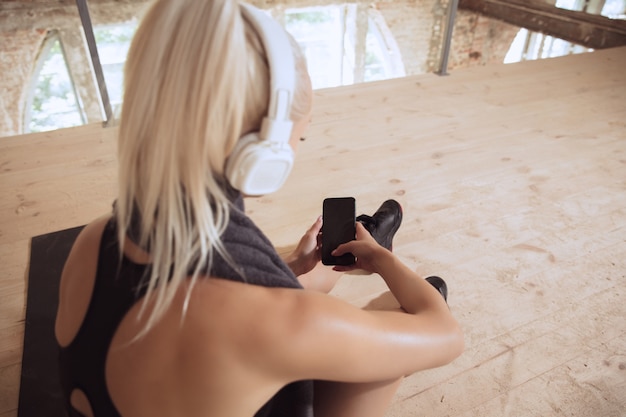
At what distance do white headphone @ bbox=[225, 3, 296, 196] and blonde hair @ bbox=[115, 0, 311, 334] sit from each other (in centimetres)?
1

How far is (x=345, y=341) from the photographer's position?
0.57 m

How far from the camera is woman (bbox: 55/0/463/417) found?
498 mm

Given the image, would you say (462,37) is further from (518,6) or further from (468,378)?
(468,378)

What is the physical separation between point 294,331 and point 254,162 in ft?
0.64

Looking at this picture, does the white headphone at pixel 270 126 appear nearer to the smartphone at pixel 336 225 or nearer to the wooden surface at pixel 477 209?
the smartphone at pixel 336 225

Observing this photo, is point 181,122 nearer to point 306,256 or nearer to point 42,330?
point 306,256

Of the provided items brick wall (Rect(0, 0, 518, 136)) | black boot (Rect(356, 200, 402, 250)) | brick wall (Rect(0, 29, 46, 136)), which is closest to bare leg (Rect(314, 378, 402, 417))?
black boot (Rect(356, 200, 402, 250))

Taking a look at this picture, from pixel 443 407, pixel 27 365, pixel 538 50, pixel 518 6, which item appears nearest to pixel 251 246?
pixel 443 407

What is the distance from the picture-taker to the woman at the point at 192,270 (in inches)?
19.6

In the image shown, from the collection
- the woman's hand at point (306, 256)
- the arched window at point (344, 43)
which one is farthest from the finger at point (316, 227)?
the arched window at point (344, 43)

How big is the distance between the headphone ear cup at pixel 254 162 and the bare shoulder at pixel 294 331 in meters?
→ 0.12

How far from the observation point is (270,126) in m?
0.55

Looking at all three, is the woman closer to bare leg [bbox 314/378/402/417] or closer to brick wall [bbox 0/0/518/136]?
bare leg [bbox 314/378/402/417]

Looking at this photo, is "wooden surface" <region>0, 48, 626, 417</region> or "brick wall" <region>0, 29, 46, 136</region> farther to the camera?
"brick wall" <region>0, 29, 46, 136</region>
